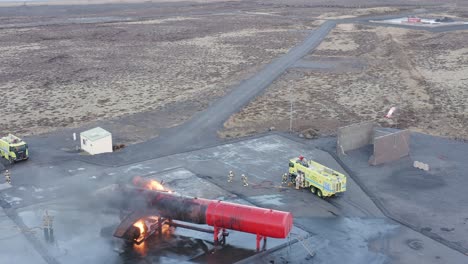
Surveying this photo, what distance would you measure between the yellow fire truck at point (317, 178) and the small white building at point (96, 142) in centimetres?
1899

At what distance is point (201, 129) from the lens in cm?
5953

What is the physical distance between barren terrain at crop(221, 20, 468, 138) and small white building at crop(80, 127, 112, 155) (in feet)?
42.2

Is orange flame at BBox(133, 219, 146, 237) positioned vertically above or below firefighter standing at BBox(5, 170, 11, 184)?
above

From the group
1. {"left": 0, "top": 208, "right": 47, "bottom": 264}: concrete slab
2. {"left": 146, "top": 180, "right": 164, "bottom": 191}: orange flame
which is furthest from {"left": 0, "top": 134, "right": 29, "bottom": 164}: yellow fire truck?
{"left": 146, "top": 180, "right": 164, "bottom": 191}: orange flame

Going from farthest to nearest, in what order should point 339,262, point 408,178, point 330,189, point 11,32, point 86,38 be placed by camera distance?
point 11,32, point 86,38, point 408,178, point 330,189, point 339,262

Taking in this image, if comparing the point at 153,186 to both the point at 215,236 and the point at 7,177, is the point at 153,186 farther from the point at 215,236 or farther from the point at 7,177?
the point at 7,177

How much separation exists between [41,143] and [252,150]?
22345 millimetres

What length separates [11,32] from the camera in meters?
135

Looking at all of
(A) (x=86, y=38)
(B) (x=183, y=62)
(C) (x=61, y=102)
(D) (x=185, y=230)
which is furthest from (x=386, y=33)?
(D) (x=185, y=230)

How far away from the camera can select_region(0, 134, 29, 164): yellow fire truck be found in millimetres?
48531

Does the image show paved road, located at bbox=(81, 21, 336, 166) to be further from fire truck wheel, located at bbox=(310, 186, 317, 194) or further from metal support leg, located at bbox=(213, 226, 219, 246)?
metal support leg, located at bbox=(213, 226, 219, 246)

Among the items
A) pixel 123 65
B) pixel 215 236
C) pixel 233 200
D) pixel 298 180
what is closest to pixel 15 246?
pixel 215 236

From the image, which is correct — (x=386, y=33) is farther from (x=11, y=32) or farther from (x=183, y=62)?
(x=11, y=32)

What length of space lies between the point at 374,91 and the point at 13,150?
162 ft
